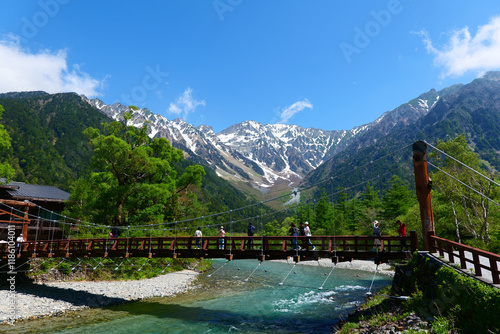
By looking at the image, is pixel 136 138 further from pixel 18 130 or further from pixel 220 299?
pixel 18 130

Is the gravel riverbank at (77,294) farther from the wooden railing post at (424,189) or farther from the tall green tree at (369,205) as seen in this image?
the tall green tree at (369,205)

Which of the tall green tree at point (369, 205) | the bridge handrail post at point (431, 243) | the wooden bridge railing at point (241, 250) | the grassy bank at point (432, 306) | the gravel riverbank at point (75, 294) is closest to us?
the grassy bank at point (432, 306)

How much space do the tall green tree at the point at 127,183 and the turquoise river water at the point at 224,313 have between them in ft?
37.8

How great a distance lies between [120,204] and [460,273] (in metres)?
28.5

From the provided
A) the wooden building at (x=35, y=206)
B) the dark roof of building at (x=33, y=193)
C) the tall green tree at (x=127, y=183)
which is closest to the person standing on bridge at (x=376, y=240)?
the tall green tree at (x=127, y=183)

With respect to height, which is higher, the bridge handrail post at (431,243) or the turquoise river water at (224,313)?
the bridge handrail post at (431,243)

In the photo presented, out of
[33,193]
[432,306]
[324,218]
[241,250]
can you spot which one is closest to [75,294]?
[241,250]

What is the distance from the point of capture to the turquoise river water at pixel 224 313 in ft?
45.8

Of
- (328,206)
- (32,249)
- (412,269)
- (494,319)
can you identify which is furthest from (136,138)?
(328,206)

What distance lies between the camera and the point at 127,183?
29984 millimetres

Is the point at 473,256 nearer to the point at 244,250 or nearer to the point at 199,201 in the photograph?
the point at 244,250

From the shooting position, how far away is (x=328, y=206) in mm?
60719

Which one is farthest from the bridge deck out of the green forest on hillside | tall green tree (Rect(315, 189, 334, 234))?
tall green tree (Rect(315, 189, 334, 234))

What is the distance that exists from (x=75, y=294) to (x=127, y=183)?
12.5m
